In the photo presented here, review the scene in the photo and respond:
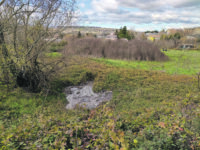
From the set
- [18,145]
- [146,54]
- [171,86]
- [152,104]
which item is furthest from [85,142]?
[146,54]

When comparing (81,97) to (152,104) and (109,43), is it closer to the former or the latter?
(152,104)

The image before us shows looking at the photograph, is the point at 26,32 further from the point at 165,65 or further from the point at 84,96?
the point at 165,65

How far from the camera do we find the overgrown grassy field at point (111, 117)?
239 cm

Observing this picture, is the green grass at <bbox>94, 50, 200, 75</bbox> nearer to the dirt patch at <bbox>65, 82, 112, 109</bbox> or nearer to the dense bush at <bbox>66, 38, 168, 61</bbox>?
the dense bush at <bbox>66, 38, 168, 61</bbox>

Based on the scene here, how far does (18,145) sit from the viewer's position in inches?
95.6

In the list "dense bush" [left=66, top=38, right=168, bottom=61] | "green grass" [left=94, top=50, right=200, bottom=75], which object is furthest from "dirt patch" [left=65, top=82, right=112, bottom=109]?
"dense bush" [left=66, top=38, right=168, bottom=61]

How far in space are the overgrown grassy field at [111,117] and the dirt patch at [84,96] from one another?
33 centimetres

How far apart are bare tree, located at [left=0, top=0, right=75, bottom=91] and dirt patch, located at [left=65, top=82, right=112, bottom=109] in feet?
5.16

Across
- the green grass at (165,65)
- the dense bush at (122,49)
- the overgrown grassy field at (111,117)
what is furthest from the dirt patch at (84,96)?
the dense bush at (122,49)

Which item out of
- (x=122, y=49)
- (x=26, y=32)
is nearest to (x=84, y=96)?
(x=26, y=32)

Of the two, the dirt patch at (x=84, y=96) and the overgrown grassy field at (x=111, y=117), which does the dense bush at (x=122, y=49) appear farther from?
the dirt patch at (x=84, y=96)

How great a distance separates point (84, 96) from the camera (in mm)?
7785

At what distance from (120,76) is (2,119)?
6.38 metres

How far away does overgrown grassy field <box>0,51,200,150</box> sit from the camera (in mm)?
2387
